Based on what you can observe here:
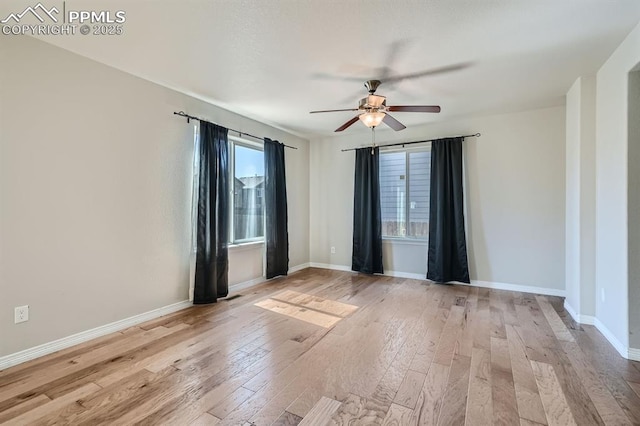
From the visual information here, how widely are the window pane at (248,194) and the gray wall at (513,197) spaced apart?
2.42 meters

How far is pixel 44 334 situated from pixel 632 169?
493 centimetres

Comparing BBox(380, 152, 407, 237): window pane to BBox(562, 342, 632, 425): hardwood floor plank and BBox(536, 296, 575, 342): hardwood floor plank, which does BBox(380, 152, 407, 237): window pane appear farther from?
BBox(562, 342, 632, 425): hardwood floor plank

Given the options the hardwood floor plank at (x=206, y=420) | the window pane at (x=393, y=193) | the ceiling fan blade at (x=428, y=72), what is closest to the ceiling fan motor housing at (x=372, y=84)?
the ceiling fan blade at (x=428, y=72)

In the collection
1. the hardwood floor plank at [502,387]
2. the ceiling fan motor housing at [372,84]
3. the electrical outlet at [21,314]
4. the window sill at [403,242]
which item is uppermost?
the ceiling fan motor housing at [372,84]

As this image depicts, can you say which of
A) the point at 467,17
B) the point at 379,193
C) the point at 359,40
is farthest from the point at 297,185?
the point at 467,17

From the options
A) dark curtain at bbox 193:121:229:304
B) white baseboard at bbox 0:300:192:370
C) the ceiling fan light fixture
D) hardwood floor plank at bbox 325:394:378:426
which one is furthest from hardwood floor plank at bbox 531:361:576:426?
white baseboard at bbox 0:300:192:370

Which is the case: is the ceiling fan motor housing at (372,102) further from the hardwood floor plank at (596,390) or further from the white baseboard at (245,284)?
the white baseboard at (245,284)

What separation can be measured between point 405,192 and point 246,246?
2775 mm

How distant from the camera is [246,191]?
4547 mm

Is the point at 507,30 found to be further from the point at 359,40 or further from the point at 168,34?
the point at 168,34

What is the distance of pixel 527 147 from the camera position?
13.7 feet

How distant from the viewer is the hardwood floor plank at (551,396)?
1.68 meters

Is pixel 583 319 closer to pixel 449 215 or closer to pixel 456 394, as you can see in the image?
pixel 449 215

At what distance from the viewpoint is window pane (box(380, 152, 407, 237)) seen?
16.9ft
